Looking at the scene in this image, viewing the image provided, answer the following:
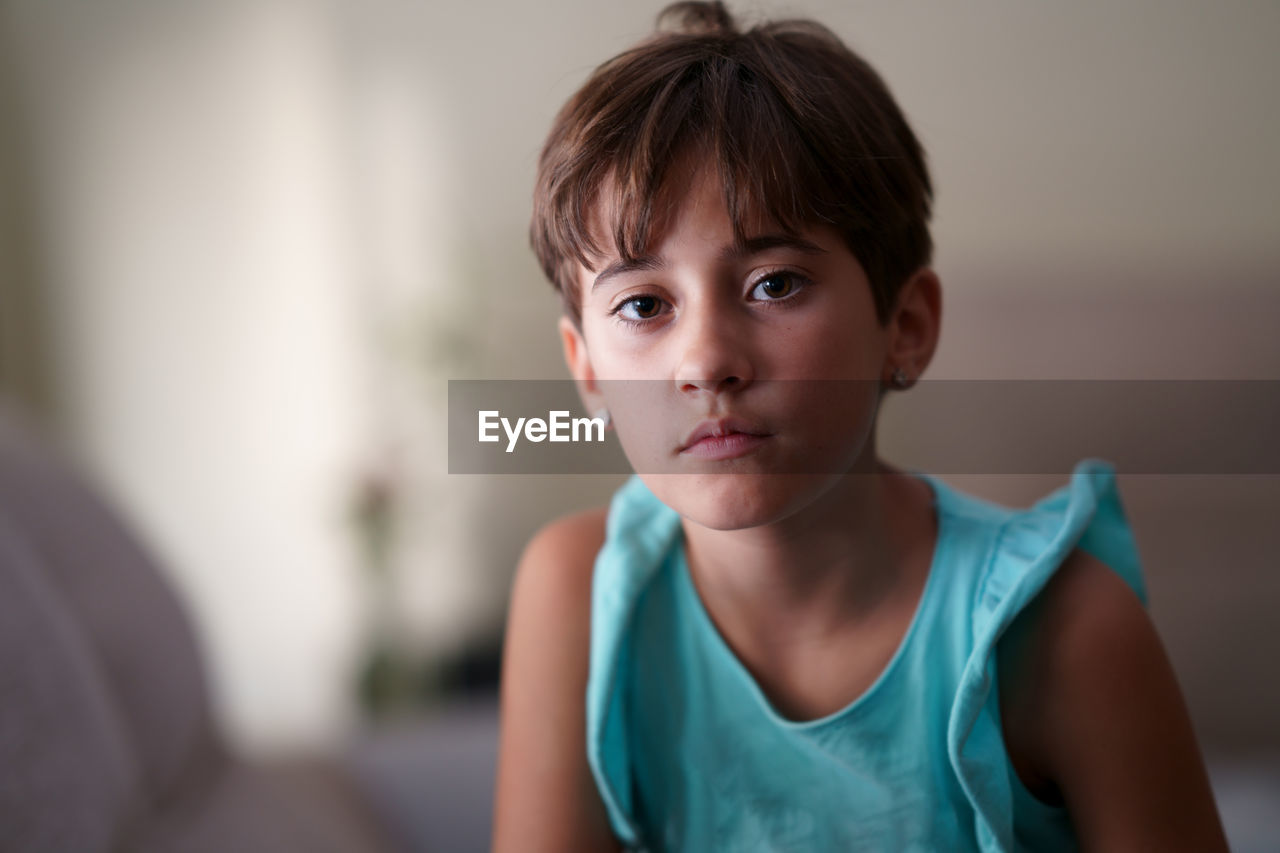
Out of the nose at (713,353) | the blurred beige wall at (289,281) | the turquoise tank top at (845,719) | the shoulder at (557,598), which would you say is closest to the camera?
the nose at (713,353)

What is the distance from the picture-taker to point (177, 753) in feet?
2.90

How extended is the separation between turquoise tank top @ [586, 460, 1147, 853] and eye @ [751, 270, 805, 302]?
0.78 feet

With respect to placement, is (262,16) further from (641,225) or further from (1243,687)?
(1243,687)

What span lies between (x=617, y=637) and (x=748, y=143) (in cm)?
35

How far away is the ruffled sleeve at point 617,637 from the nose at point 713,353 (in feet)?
0.74

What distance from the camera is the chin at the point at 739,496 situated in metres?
0.53

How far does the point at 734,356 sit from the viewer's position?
508 millimetres

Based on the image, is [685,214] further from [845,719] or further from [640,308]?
[845,719]

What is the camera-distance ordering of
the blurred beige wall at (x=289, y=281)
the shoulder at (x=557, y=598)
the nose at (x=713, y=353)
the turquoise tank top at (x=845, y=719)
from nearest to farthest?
the nose at (x=713, y=353) → the turquoise tank top at (x=845, y=719) → the shoulder at (x=557, y=598) → the blurred beige wall at (x=289, y=281)

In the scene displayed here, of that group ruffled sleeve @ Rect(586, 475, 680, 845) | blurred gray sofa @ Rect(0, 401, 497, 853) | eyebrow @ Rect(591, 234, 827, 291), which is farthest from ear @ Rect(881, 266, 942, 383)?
blurred gray sofa @ Rect(0, 401, 497, 853)

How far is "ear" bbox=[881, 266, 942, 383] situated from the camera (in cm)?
63

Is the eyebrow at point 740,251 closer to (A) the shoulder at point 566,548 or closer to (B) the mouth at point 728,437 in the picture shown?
(B) the mouth at point 728,437

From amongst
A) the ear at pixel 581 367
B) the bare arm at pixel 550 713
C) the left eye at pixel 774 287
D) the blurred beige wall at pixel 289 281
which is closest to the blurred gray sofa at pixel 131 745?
the bare arm at pixel 550 713
